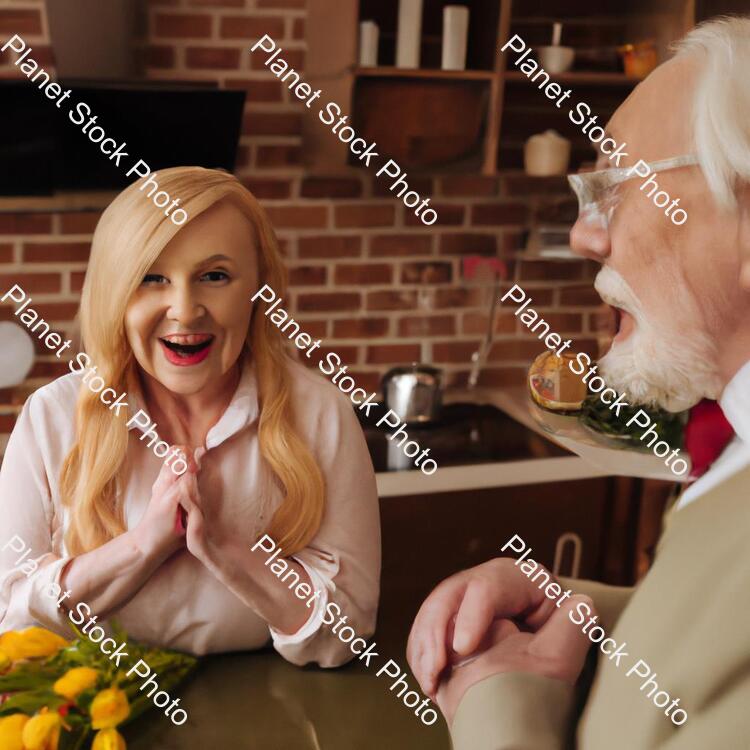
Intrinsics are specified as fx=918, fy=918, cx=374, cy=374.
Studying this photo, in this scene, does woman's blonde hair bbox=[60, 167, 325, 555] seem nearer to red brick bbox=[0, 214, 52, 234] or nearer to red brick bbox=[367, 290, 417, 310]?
red brick bbox=[0, 214, 52, 234]

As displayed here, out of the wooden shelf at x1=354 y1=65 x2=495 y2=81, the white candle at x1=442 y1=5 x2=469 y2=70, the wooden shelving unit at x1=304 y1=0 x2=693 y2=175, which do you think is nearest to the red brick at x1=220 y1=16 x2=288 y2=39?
the wooden shelving unit at x1=304 y1=0 x2=693 y2=175

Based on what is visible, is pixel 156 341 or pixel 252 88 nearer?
pixel 156 341

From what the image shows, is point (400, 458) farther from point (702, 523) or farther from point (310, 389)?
point (702, 523)

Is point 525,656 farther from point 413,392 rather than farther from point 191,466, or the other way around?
point 413,392

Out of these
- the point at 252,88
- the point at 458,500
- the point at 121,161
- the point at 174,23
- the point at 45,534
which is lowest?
the point at 458,500

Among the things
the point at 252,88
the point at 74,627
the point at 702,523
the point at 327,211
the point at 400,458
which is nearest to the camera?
the point at 702,523

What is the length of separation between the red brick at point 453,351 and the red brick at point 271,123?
2.09ft

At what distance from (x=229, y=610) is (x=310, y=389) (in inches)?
9.3

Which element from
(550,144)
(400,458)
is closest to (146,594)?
(400,458)

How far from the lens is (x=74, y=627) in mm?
847

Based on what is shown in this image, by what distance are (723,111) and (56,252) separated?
163 cm

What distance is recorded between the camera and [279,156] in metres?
2.09

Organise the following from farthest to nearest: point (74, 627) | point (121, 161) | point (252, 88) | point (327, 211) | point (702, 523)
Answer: point (327, 211), point (252, 88), point (121, 161), point (74, 627), point (702, 523)

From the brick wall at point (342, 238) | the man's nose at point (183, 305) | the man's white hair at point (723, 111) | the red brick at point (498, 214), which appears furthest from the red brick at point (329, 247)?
the man's white hair at point (723, 111)
